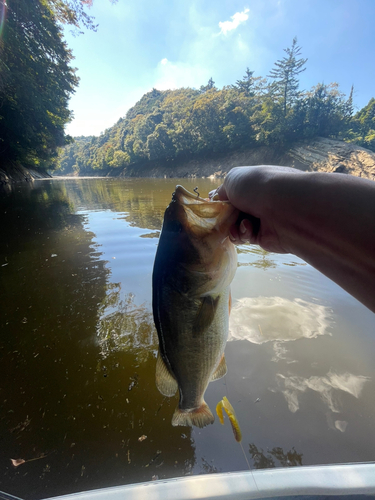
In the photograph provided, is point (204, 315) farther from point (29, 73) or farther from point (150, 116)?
point (150, 116)

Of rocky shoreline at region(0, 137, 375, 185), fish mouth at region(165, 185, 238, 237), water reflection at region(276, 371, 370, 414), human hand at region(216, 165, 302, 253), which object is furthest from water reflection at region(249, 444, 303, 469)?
rocky shoreline at region(0, 137, 375, 185)

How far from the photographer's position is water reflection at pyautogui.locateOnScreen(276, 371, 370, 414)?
2.54 m

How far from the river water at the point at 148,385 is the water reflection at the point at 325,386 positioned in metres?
0.01

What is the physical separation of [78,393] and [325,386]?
2.74 m

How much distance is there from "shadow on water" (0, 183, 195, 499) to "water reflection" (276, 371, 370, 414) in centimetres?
114

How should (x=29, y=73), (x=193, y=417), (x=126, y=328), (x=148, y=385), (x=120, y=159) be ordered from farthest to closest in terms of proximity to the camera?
1. (x=120, y=159)
2. (x=29, y=73)
3. (x=126, y=328)
4. (x=148, y=385)
5. (x=193, y=417)

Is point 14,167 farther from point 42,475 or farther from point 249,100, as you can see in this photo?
point 249,100

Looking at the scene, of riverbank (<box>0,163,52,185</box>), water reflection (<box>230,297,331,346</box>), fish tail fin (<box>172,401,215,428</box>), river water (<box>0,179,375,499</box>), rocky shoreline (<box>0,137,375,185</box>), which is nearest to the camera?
fish tail fin (<box>172,401,215,428</box>)

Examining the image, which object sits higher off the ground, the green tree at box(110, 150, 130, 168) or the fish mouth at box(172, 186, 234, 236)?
the green tree at box(110, 150, 130, 168)

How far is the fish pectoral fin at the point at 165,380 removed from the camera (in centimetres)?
169

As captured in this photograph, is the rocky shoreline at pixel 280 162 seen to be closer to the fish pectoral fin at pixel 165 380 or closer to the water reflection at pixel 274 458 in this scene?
the fish pectoral fin at pixel 165 380

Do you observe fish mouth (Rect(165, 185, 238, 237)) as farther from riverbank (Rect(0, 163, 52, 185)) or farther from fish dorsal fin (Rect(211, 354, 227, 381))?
riverbank (Rect(0, 163, 52, 185))

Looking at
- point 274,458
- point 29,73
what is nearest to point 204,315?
point 274,458

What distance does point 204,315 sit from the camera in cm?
157
